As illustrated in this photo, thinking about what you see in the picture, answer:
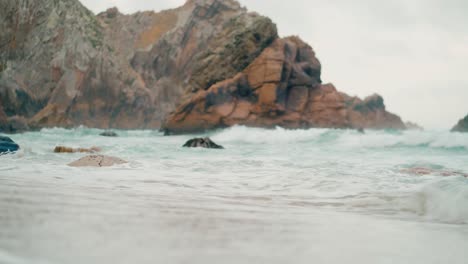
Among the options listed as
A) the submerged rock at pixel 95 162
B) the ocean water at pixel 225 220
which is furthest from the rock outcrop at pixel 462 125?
the submerged rock at pixel 95 162

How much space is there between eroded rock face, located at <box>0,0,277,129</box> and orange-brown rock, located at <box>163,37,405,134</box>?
218 centimetres

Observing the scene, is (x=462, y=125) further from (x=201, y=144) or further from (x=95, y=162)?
(x=95, y=162)

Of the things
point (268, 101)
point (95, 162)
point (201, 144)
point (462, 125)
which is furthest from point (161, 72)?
point (95, 162)

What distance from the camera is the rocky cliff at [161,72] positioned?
117ft

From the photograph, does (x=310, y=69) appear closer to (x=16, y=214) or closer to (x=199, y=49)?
(x=16, y=214)

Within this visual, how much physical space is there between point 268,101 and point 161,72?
57643 millimetres

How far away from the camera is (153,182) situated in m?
5.47

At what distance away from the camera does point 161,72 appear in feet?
292

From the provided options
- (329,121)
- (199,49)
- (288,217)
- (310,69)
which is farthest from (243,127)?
(199,49)

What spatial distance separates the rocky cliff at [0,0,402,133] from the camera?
35562 mm

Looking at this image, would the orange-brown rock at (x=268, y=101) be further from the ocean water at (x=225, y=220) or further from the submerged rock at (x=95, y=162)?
the ocean water at (x=225, y=220)

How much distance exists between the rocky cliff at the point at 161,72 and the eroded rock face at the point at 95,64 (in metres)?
0.13

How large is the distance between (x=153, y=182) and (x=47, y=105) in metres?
53.8

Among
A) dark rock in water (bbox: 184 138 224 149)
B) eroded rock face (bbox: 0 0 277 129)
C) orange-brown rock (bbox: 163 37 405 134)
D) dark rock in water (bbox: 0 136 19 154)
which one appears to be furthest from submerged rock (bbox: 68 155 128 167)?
eroded rock face (bbox: 0 0 277 129)
